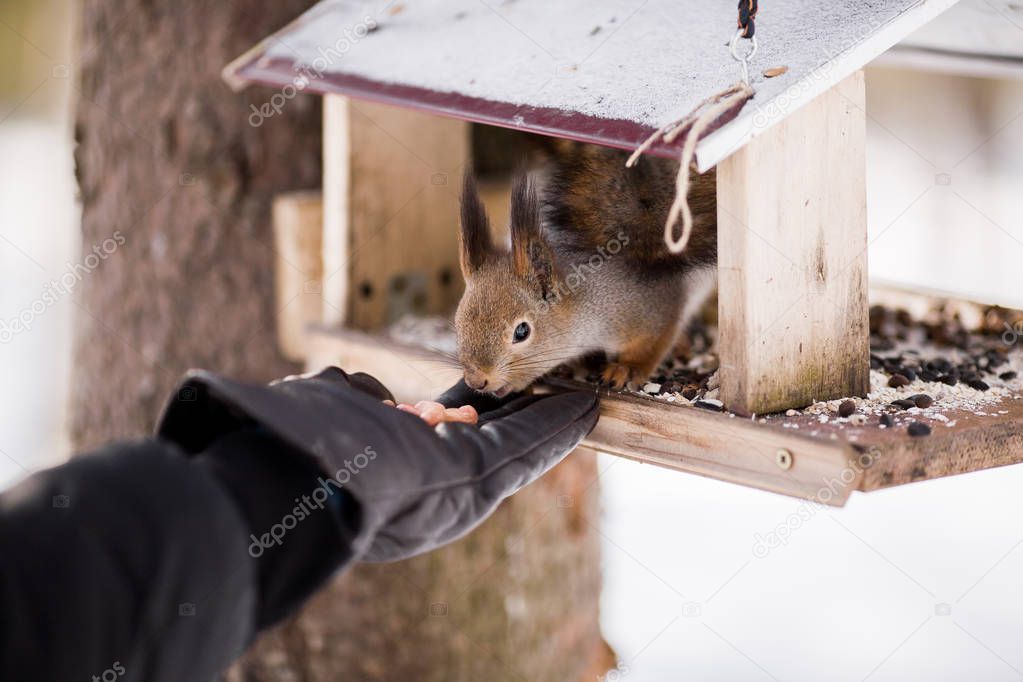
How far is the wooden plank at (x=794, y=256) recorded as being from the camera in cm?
128

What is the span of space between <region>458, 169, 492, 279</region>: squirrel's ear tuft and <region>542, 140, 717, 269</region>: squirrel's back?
0.34ft

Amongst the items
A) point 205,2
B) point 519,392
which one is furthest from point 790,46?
point 205,2

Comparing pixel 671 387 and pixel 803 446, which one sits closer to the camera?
pixel 803 446

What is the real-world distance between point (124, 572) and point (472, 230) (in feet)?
2.54

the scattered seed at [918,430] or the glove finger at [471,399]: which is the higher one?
the scattered seed at [918,430]

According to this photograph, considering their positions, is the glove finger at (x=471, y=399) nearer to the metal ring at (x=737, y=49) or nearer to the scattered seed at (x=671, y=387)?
the scattered seed at (x=671, y=387)

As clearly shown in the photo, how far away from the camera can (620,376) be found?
1.54 meters

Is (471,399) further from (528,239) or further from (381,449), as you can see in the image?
(381,449)

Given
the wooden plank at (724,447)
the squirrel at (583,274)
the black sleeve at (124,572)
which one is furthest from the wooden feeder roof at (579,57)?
the black sleeve at (124,572)

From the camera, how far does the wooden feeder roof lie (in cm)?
121

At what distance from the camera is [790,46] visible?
1.26m

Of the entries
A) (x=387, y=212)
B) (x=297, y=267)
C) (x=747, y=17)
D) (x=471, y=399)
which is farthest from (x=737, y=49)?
(x=297, y=267)

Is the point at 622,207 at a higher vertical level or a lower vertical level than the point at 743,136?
lower

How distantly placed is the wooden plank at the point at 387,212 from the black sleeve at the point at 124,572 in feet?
3.97
